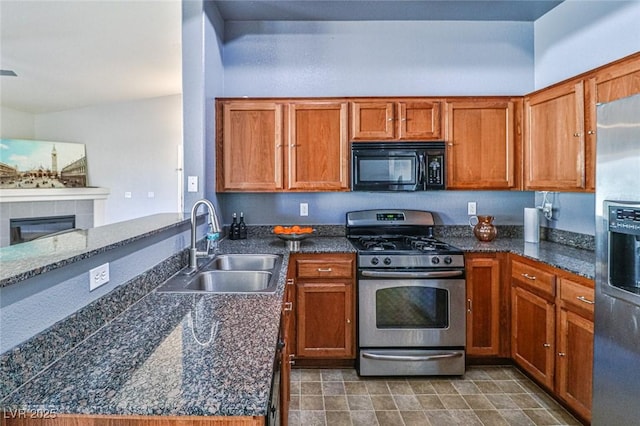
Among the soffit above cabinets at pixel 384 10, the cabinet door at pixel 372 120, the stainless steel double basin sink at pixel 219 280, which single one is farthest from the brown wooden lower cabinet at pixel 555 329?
the soffit above cabinets at pixel 384 10

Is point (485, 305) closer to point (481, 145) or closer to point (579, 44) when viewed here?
point (481, 145)

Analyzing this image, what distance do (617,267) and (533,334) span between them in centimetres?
96

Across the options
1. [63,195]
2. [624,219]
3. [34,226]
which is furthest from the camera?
[63,195]

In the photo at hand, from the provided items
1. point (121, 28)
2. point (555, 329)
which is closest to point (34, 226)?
point (121, 28)

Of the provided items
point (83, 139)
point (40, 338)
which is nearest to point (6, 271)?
point (40, 338)

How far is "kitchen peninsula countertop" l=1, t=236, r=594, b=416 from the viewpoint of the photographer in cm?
80

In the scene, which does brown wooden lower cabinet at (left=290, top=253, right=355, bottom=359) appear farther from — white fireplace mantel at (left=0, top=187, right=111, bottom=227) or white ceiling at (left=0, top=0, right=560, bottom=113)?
white fireplace mantel at (left=0, top=187, right=111, bottom=227)

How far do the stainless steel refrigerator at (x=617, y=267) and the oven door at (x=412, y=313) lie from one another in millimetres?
937

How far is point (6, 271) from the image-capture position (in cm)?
93

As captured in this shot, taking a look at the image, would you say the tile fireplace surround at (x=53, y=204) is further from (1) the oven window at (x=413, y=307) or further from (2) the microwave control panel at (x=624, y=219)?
(2) the microwave control panel at (x=624, y=219)

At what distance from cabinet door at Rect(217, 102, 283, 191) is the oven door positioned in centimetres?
118

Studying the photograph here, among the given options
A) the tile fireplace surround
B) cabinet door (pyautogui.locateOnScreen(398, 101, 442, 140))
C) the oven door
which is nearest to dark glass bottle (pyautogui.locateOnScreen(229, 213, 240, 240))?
the oven door

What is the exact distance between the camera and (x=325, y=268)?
2.77m

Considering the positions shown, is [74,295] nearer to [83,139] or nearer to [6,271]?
[6,271]
